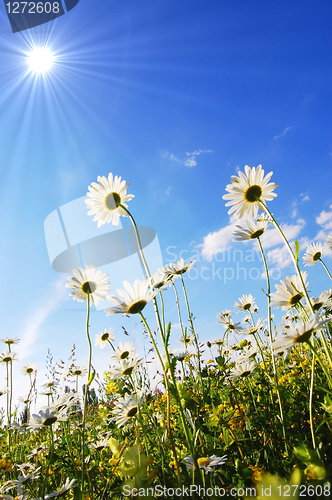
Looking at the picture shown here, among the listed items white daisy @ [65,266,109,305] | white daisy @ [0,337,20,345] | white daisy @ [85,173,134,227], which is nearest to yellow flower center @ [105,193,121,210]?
white daisy @ [85,173,134,227]

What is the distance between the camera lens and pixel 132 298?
4.90ft

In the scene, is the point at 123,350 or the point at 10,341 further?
the point at 10,341

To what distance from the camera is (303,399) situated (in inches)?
88.1

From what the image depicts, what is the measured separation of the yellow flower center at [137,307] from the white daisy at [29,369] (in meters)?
3.92

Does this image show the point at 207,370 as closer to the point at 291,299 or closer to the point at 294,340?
the point at 291,299

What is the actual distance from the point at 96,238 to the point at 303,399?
19.2 ft

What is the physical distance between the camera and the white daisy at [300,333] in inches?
48.0

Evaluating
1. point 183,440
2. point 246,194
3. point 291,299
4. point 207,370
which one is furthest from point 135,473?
point 207,370

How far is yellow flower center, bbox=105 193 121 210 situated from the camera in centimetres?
202

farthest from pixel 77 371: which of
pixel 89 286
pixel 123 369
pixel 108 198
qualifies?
pixel 108 198

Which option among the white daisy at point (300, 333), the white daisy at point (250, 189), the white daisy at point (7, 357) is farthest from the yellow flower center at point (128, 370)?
the white daisy at point (7, 357)

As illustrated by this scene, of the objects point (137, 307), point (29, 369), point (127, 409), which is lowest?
point (127, 409)

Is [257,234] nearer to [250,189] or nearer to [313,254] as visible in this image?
[250,189]

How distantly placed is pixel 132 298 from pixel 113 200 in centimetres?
82
